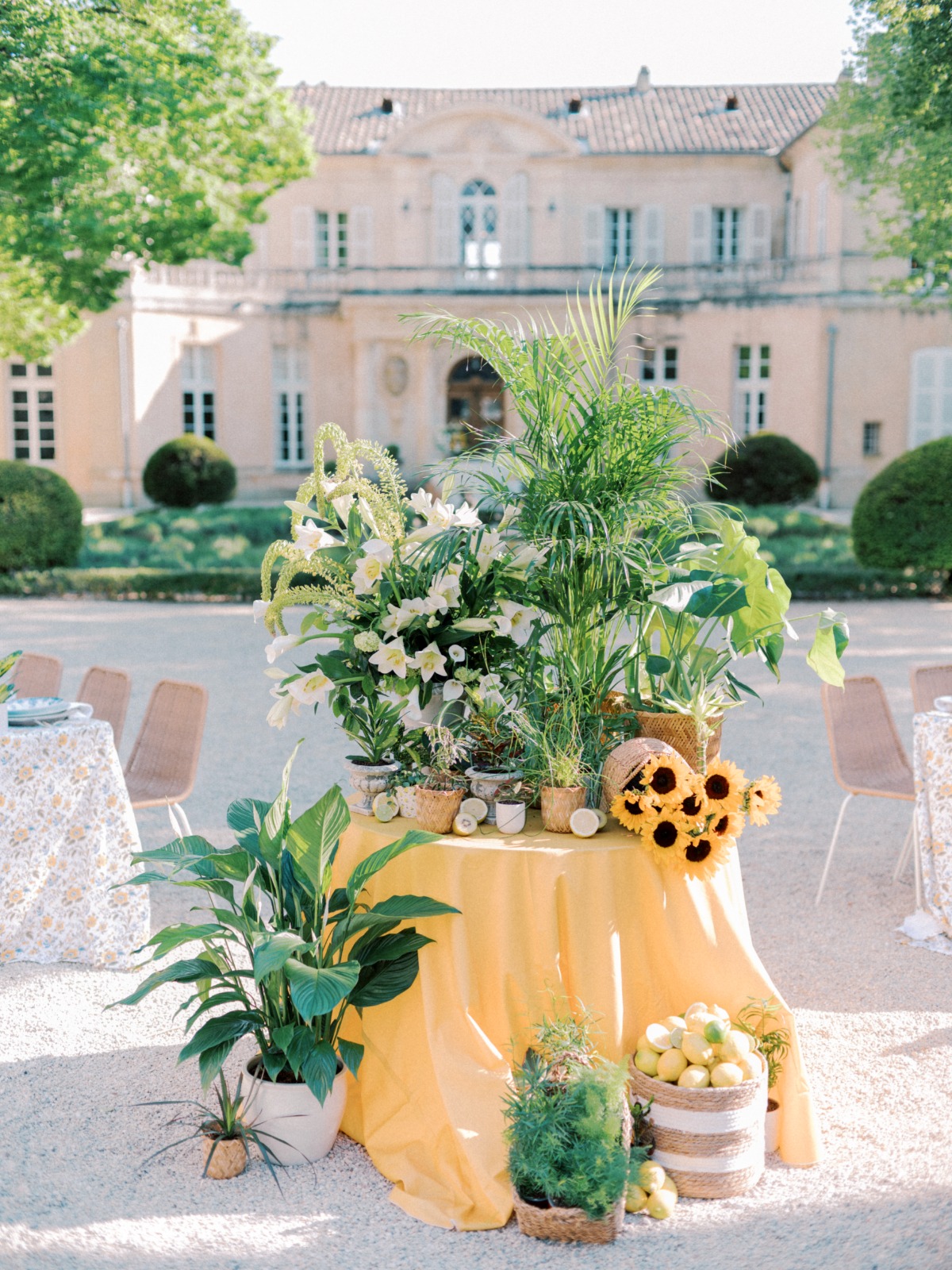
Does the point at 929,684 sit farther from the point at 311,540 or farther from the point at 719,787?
the point at 311,540

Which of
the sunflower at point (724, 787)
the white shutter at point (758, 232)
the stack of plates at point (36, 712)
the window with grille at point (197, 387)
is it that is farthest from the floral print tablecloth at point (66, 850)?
the white shutter at point (758, 232)

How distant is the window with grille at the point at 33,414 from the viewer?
24.1 meters

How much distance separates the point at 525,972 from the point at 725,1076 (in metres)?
0.55

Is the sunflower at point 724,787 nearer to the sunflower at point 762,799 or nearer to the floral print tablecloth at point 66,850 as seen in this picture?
the sunflower at point 762,799

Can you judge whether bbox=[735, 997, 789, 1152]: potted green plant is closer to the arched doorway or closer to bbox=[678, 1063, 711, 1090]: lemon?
bbox=[678, 1063, 711, 1090]: lemon

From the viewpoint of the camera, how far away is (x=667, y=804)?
3199mm

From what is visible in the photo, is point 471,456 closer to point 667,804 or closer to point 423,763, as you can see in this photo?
point 423,763

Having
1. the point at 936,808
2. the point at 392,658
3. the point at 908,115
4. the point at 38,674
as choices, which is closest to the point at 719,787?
the point at 392,658

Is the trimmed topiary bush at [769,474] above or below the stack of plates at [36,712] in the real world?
above

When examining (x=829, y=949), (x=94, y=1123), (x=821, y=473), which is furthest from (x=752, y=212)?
(x=94, y=1123)

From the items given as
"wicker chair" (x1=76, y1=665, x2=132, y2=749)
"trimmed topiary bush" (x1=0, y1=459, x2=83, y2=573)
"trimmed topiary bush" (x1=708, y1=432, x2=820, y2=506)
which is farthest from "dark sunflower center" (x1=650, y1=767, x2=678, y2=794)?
"trimmed topiary bush" (x1=708, y1=432, x2=820, y2=506)

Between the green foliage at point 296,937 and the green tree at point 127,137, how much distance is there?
27.4 feet

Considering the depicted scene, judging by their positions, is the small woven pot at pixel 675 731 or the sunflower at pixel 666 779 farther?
the small woven pot at pixel 675 731

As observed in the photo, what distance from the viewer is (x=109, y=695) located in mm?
5508
